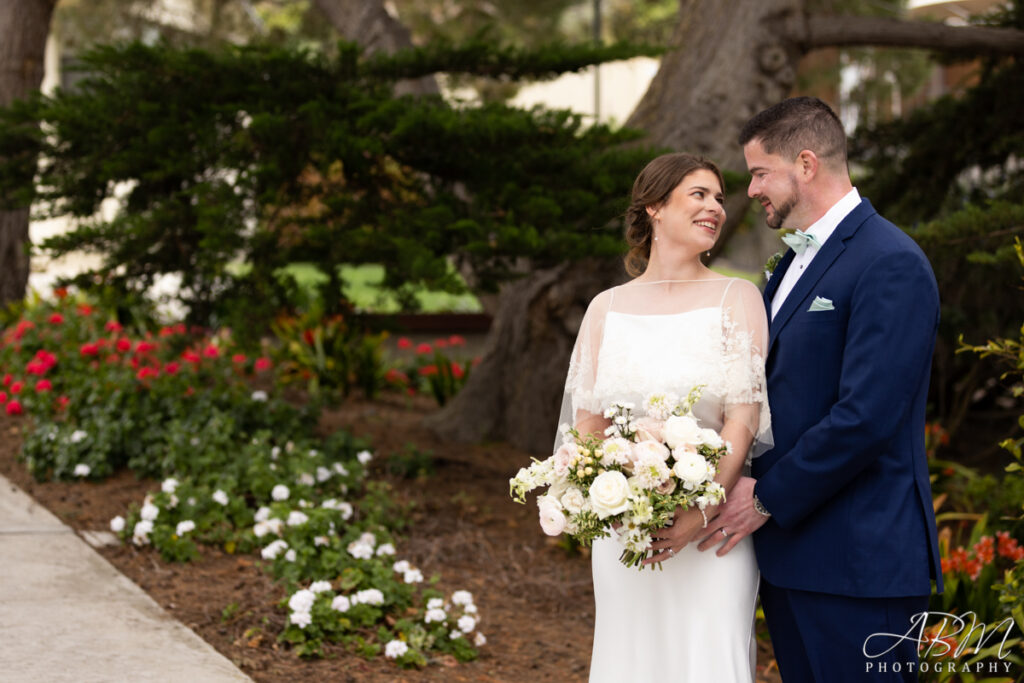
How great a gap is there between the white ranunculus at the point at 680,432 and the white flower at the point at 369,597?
206 cm

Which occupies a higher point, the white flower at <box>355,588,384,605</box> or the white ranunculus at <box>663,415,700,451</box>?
the white ranunculus at <box>663,415,700,451</box>

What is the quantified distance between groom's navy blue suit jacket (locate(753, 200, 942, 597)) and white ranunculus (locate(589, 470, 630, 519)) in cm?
38

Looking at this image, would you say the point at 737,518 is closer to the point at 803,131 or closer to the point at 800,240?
the point at 800,240

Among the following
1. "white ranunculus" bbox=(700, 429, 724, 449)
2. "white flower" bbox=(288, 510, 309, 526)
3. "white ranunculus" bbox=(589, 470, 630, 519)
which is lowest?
"white flower" bbox=(288, 510, 309, 526)

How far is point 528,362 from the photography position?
7531 millimetres

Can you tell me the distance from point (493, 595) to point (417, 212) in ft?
6.37

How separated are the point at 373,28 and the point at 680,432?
21.6 ft

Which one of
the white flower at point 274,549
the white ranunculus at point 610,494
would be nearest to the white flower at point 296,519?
the white flower at point 274,549

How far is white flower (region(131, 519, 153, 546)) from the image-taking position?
488cm

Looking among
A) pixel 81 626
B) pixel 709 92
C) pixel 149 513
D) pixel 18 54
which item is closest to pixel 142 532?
pixel 149 513

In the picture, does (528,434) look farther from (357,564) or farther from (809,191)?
(809,191)

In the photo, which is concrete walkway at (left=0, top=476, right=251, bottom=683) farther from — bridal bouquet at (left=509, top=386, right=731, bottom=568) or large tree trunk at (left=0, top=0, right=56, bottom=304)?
large tree trunk at (left=0, top=0, right=56, bottom=304)

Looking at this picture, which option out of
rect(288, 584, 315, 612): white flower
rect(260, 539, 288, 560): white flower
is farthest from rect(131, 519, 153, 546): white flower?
rect(288, 584, 315, 612): white flower

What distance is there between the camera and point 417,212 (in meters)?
5.27
